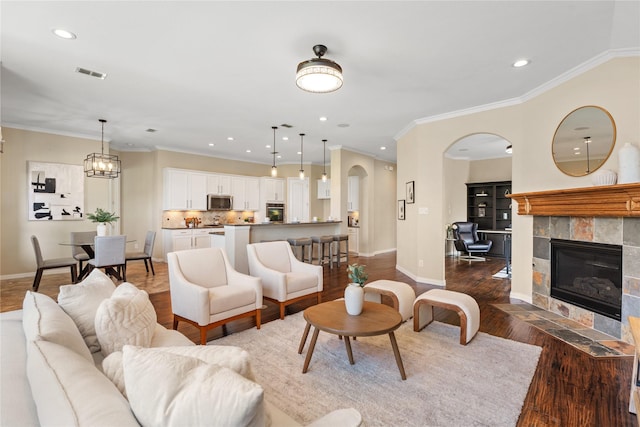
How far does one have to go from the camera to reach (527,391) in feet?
7.37

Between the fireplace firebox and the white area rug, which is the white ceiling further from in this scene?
the white area rug

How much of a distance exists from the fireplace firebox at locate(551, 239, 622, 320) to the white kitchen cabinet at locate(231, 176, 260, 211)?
24.5 feet

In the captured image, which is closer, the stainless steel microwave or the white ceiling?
the white ceiling

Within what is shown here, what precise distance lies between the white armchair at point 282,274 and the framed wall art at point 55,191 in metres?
4.70

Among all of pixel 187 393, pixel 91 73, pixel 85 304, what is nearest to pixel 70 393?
pixel 187 393

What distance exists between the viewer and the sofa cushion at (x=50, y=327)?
122cm

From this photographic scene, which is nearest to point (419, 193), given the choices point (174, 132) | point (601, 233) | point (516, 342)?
point (601, 233)

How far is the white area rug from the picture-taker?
2.02 m

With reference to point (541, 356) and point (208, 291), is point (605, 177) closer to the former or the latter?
point (541, 356)

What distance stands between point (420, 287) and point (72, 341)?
15.9 ft

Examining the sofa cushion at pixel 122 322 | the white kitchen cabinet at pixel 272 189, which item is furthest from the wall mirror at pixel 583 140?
the white kitchen cabinet at pixel 272 189

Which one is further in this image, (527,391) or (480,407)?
(527,391)

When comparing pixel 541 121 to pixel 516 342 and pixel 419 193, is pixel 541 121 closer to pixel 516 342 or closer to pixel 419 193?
pixel 419 193

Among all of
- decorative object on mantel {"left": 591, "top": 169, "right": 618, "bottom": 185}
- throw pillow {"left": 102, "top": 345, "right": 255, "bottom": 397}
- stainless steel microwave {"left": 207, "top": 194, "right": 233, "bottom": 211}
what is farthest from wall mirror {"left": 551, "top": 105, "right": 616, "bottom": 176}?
stainless steel microwave {"left": 207, "top": 194, "right": 233, "bottom": 211}
